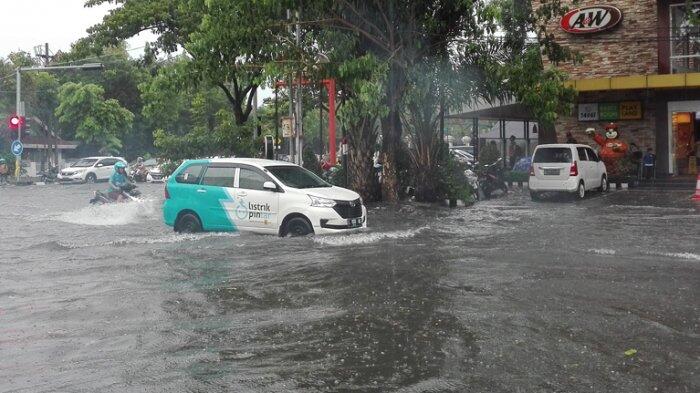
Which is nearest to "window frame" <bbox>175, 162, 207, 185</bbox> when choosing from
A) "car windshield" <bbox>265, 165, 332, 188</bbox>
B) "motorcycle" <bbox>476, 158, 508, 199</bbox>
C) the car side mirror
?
"car windshield" <bbox>265, 165, 332, 188</bbox>

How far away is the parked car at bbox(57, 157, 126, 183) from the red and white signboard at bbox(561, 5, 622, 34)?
84.8ft

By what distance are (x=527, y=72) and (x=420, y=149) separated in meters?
4.14

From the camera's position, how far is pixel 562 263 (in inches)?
452

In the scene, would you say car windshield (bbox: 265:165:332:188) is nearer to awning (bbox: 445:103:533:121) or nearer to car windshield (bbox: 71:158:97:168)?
awning (bbox: 445:103:533:121)

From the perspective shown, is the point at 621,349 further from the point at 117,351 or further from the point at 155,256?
the point at 155,256

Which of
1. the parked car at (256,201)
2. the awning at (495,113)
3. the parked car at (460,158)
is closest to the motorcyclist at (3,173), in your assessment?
the parked car at (460,158)

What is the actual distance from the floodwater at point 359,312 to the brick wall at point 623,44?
1432cm

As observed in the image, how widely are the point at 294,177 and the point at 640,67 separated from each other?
18.6 meters

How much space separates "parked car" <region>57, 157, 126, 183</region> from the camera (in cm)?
4500

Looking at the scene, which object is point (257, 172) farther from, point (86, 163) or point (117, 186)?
point (86, 163)

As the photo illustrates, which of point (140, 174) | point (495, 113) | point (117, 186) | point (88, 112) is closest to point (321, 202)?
point (117, 186)

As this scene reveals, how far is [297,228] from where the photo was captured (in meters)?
14.3

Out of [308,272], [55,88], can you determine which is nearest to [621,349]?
[308,272]

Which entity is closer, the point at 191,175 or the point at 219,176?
the point at 219,176
